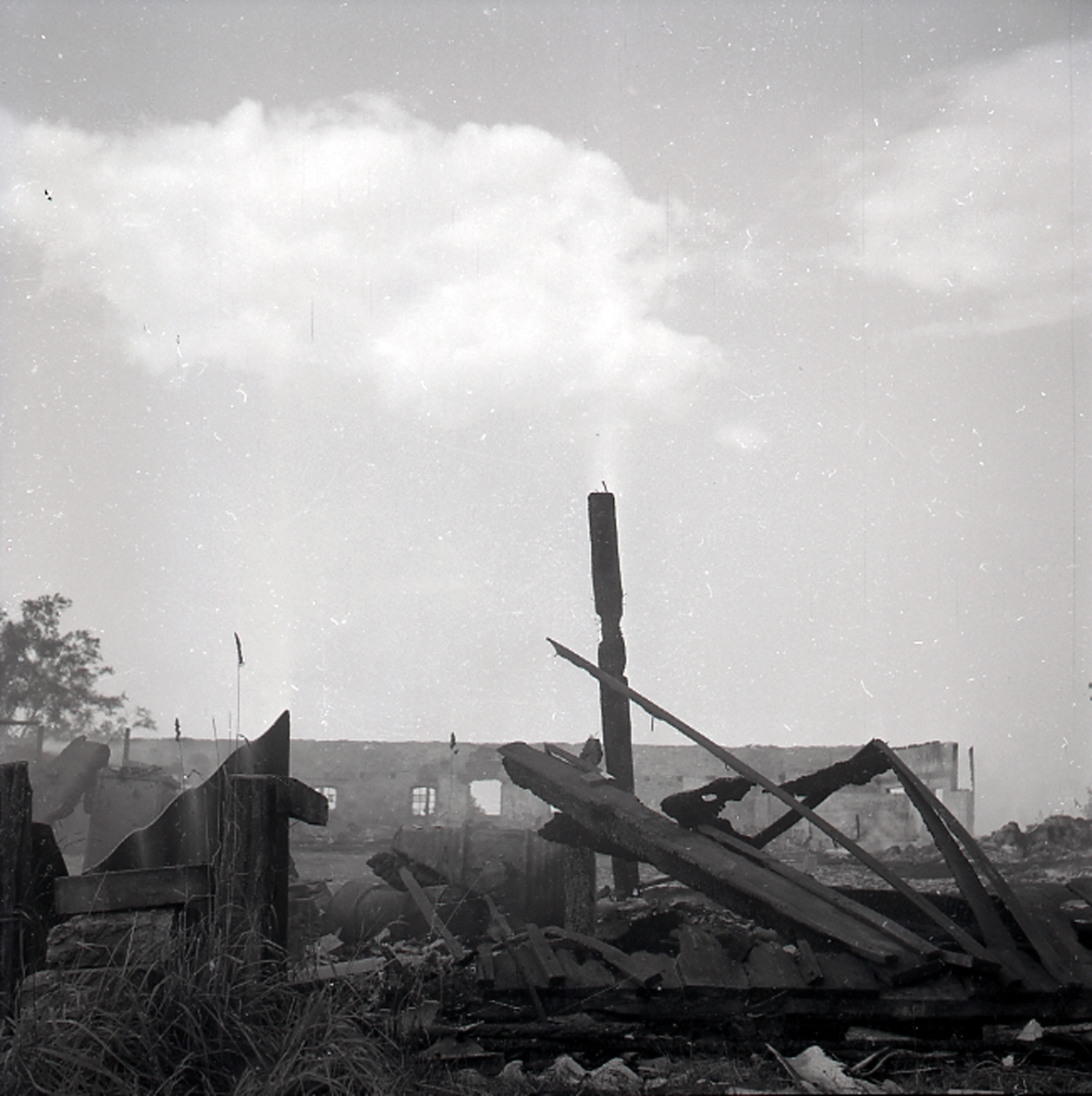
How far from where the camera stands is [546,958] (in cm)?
525

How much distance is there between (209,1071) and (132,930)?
24.0 inches

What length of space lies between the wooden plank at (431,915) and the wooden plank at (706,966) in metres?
1.27

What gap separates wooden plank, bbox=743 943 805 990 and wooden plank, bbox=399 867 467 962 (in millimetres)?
1632

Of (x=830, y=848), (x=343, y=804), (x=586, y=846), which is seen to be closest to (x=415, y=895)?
(x=586, y=846)

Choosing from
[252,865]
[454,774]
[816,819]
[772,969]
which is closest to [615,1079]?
[772,969]

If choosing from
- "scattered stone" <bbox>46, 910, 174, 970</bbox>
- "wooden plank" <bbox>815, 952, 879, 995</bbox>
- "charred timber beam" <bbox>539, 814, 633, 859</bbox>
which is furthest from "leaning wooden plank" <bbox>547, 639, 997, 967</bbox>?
"scattered stone" <bbox>46, 910, 174, 970</bbox>

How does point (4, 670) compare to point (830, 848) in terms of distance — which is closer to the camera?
point (830, 848)

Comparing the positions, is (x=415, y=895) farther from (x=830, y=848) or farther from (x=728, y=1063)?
(x=830, y=848)

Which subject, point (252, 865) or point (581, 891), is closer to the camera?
point (252, 865)

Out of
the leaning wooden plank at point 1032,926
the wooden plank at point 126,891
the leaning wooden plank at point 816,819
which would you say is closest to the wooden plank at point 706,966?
the leaning wooden plank at point 816,819

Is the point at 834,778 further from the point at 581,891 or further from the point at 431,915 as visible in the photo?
the point at 431,915

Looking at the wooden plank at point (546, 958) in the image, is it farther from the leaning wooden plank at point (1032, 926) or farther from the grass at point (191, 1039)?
the leaning wooden plank at point (1032, 926)

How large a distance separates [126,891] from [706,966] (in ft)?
9.65

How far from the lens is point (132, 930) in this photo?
3646 millimetres
